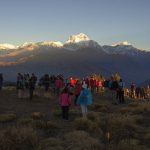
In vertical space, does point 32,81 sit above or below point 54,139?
above

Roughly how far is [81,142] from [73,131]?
2924mm

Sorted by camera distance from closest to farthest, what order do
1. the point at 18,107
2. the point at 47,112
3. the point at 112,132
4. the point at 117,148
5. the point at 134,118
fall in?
the point at 117,148 → the point at 112,132 → the point at 134,118 → the point at 47,112 → the point at 18,107

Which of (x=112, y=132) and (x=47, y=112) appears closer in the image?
(x=112, y=132)

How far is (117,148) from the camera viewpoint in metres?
18.8

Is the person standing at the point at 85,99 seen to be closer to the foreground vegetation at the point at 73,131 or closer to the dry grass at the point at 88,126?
the foreground vegetation at the point at 73,131

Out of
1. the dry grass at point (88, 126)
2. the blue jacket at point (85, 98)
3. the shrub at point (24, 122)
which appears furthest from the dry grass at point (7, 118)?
the dry grass at point (88, 126)

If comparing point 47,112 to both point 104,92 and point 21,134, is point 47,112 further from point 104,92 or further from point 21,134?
point 104,92

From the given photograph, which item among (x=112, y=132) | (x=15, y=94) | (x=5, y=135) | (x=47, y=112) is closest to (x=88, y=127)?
(x=112, y=132)

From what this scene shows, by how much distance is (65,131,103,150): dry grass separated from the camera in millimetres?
19266

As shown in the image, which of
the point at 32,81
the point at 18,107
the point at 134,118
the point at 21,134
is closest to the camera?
the point at 21,134

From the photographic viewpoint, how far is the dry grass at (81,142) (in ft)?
63.2

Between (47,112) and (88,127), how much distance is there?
780 cm

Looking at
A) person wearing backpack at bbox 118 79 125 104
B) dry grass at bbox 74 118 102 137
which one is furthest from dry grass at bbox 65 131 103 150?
person wearing backpack at bbox 118 79 125 104

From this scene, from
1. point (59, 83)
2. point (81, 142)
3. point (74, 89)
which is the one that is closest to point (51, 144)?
point (81, 142)
